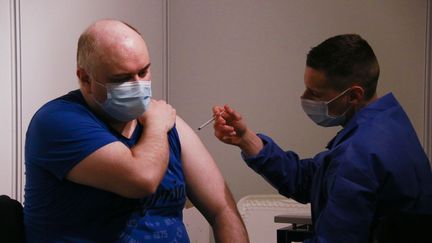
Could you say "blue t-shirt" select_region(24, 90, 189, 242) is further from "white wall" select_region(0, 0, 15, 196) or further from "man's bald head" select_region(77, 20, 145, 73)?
"white wall" select_region(0, 0, 15, 196)

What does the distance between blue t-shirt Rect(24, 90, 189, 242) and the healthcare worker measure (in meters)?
0.50

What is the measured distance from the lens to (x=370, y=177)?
153 cm

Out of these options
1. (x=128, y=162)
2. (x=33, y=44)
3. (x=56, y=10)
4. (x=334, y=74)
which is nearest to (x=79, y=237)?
(x=128, y=162)

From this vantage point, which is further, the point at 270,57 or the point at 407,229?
the point at 270,57

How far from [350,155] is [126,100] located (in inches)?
25.4

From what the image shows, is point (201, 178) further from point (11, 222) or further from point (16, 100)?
point (16, 100)

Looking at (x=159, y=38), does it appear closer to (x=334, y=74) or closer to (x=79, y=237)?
(x=334, y=74)

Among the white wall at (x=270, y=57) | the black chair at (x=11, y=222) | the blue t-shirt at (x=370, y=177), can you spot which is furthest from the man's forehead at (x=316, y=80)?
the white wall at (x=270, y=57)

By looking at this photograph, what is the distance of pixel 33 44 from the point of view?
238 cm

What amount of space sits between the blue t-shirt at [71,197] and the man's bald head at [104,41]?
0.14 m

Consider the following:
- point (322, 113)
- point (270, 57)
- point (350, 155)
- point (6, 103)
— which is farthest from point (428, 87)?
point (6, 103)

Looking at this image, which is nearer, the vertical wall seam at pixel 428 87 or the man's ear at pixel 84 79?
the man's ear at pixel 84 79

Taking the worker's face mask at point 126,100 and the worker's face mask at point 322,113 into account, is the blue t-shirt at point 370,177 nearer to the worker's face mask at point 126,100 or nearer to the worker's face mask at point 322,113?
the worker's face mask at point 322,113

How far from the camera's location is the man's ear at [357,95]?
5.93 ft
